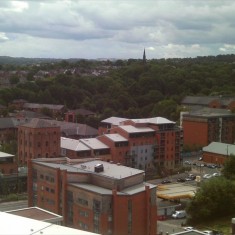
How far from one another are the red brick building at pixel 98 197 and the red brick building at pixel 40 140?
954 cm

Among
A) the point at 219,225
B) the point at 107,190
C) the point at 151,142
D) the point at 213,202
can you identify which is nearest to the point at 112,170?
the point at 107,190

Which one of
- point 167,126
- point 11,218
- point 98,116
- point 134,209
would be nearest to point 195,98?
point 98,116

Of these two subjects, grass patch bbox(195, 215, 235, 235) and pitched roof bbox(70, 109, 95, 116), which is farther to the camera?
pitched roof bbox(70, 109, 95, 116)

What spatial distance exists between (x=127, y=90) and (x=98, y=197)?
46009mm

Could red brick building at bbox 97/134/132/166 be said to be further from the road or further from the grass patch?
the grass patch

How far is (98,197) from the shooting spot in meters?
20.9

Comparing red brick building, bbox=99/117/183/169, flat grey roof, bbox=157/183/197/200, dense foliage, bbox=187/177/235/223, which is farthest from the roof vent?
red brick building, bbox=99/117/183/169

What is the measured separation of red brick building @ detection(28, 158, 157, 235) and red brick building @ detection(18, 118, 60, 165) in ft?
31.3

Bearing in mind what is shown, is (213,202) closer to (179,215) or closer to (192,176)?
(179,215)

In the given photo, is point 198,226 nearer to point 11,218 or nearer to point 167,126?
point 167,126

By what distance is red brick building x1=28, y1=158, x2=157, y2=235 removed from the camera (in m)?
20.9

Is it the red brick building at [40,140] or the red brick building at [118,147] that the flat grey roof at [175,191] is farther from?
the red brick building at [40,140]

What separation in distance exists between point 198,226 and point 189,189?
575 cm

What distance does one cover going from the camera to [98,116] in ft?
177
